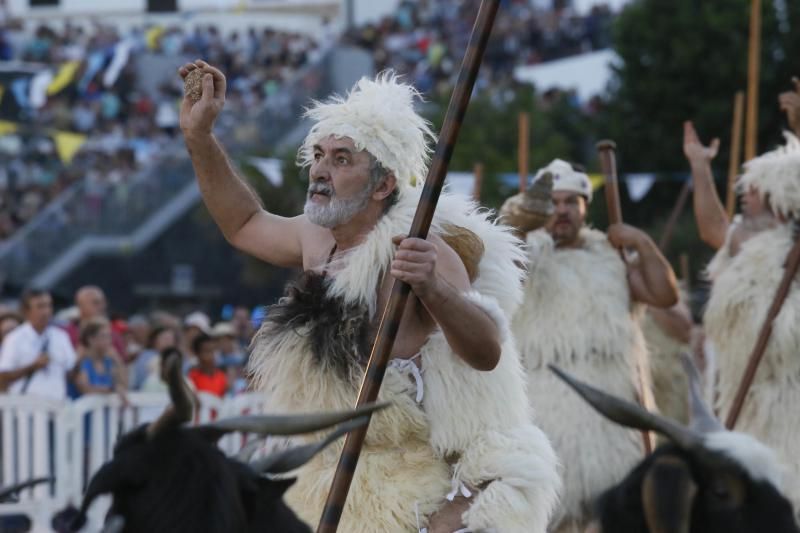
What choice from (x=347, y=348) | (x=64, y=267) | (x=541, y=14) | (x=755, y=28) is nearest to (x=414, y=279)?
(x=347, y=348)

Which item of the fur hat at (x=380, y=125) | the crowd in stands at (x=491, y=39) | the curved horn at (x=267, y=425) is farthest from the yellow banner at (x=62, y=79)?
the curved horn at (x=267, y=425)

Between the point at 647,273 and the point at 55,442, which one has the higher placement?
the point at 647,273

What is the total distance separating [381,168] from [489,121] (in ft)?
76.8

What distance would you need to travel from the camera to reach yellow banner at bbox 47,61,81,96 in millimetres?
23478

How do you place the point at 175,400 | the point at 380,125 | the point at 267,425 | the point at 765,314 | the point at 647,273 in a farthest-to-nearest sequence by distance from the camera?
the point at 647,273 → the point at 765,314 → the point at 380,125 → the point at 267,425 → the point at 175,400

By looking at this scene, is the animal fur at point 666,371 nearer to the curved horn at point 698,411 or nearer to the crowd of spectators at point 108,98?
the curved horn at point 698,411

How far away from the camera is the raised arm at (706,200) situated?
26.3ft

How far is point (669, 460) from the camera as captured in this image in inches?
100.0

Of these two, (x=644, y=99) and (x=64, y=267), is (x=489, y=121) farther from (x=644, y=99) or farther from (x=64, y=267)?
(x=64, y=267)

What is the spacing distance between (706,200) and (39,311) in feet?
15.6

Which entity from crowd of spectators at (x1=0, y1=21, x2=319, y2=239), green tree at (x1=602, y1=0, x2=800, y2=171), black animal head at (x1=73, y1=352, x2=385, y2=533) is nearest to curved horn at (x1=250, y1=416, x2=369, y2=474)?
black animal head at (x1=73, y1=352, x2=385, y2=533)

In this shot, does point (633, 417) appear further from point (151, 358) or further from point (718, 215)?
point (151, 358)

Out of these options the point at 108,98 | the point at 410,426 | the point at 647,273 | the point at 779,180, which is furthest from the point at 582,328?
the point at 108,98

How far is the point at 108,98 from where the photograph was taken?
31234 millimetres
